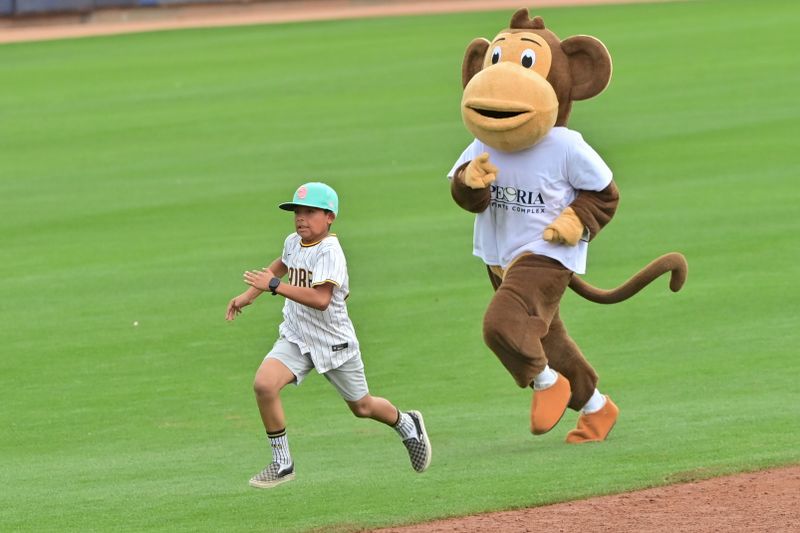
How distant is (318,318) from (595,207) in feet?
5.41

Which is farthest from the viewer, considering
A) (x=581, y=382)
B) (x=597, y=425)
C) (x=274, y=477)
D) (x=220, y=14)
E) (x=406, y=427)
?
(x=220, y=14)

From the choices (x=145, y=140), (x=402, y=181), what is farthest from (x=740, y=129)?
(x=145, y=140)

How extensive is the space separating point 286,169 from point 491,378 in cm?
946

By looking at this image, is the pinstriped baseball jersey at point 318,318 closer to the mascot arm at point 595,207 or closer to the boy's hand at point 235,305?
the boy's hand at point 235,305

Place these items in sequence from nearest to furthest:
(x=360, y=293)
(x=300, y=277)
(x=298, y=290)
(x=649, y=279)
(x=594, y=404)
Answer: (x=298, y=290), (x=300, y=277), (x=649, y=279), (x=594, y=404), (x=360, y=293)

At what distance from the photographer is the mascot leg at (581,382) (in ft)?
30.5

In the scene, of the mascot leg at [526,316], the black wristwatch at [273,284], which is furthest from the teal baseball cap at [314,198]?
the mascot leg at [526,316]

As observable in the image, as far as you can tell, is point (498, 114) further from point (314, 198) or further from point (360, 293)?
point (360, 293)

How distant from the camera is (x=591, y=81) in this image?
8.66 meters

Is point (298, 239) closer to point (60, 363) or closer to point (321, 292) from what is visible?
point (321, 292)

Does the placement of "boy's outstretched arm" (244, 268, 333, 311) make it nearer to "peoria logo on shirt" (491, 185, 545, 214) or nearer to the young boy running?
the young boy running

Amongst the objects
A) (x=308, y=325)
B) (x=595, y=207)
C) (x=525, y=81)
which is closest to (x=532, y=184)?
(x=595, y=207)

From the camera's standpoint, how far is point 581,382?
941 cm

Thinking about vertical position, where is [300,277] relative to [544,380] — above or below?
above
